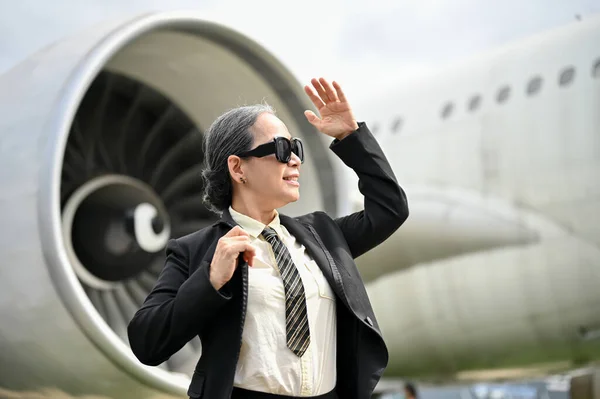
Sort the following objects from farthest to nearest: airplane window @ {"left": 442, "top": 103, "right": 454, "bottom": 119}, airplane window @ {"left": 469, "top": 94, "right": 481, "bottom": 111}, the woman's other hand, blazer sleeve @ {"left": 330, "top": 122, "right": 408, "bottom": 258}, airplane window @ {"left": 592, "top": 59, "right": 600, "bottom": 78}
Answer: airplane window @ {"left": 442, "top": 103, "right": 454, "bottom": 119}, airplane window @ {"left": 469, "top": 94, "right": 481, "bottom": 111}, airplane window @ {"left": 592, "top": 59, "right": 600, "bottom": 78}, blazer sleeve @ {"left": 330, "top": 122, "right": 408, "bottom": 258}, the woman's other hand

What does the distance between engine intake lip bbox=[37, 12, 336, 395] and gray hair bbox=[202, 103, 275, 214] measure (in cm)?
133

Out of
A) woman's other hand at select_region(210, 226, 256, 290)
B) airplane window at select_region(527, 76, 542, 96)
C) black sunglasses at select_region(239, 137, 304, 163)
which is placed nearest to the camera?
woman's other hand at select_region(210, 226, 256, 290)

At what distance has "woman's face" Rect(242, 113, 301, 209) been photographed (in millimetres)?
1232

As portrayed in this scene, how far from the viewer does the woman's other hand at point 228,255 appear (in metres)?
1.07

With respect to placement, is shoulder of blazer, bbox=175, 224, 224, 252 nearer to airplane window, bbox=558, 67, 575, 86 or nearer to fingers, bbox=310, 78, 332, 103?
fingers, bbox=310, 78, 332, 103

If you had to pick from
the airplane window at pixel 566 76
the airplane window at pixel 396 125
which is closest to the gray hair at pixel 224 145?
the airplane window at pixel 566 76

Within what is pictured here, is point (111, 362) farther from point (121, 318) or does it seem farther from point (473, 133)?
point (473, 133)

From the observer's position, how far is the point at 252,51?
130 inches

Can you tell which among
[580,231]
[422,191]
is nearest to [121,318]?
[422,191]

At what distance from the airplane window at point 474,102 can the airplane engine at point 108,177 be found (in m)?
1.24

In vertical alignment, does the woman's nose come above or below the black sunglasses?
below

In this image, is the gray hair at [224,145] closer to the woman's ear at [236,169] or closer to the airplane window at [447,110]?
the woman's ear at [236,169]

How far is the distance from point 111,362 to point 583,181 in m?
2.37

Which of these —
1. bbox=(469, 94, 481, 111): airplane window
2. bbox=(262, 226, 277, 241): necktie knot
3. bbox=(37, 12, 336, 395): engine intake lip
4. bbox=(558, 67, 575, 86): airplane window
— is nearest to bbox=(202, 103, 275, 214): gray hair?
bbox=(262, 226, 277, 241): necktie knot
